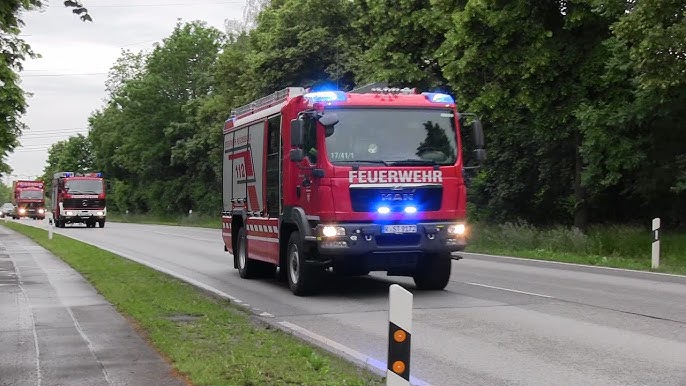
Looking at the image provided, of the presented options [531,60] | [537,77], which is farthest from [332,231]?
[537,77]

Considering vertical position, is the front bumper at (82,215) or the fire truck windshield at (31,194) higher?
the fire truck windshield at (31,194)

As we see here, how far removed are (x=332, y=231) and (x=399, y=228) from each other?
1010mm

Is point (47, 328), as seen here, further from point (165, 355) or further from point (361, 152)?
point (361, 152)

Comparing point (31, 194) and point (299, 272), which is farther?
point (31, 194)

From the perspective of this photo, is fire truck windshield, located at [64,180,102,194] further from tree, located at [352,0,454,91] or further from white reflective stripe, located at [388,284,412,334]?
white reflective stripe, located at [388,284,412,334]

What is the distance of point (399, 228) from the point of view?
1192cm

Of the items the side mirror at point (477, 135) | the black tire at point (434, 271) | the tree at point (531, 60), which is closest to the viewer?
the side mirror at point (477, 135)

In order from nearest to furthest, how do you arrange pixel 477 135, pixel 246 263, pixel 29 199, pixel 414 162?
pixel 414 162 < pixel 477 135 < pixel 246 263 < pixel 29 199

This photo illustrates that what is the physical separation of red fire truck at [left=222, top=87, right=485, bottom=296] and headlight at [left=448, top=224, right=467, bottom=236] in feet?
0.05

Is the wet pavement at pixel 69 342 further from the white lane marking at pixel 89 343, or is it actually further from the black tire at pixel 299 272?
the black tire at pixel 299 272

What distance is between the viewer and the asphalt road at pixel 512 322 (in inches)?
279

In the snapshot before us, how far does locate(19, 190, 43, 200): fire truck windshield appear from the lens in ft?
272

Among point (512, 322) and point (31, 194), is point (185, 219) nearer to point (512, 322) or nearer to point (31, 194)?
point (31, 194)

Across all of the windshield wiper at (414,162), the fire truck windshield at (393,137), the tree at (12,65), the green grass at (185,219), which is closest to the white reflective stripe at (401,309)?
the tree at (12,65)
